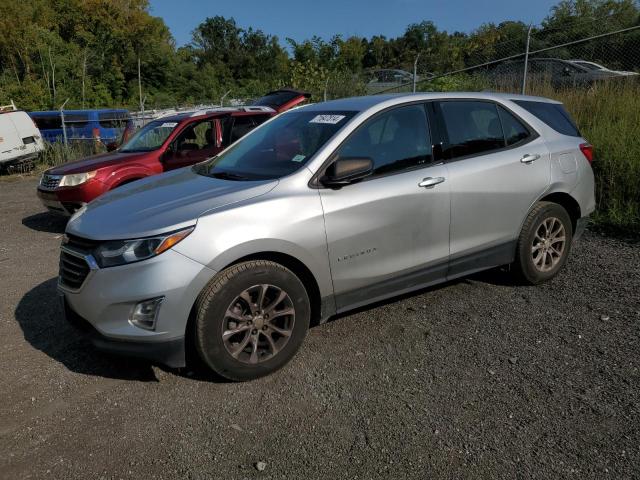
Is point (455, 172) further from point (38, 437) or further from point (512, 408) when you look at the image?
point (38, 437)

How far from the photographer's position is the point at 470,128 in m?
4.16

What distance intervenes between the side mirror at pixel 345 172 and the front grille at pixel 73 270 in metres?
1.58

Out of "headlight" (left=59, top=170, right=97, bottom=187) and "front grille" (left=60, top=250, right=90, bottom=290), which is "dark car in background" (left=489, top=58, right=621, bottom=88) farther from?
"front grille" (left=60, top=250, right=90, bottom=290)

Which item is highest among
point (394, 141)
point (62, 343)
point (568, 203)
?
point (394, 141)

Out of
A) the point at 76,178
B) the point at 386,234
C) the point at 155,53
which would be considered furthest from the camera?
the point at 155,53

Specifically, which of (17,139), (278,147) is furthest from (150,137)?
(17,139)

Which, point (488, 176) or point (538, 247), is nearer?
point (488, 176)

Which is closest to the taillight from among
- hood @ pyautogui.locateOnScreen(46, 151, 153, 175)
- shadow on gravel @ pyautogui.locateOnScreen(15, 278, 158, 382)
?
shadow on gravel @ pyautogui.locateOnScreen(15, 278, 158, 382)

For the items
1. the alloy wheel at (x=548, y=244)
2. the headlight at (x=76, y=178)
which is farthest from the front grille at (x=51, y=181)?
the alloy wheel at (x=548, y=244)

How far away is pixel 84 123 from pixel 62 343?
1657 centimetres

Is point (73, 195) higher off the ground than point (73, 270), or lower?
lower

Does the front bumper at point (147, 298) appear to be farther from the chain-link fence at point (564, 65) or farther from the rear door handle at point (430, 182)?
the chain-link fence at point (564, 65)

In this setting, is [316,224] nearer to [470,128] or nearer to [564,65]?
[470,128]

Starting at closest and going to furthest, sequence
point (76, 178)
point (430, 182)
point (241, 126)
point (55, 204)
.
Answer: point (430, 182) < point (76, 178) < point (55, 204) < point (241, 126)
